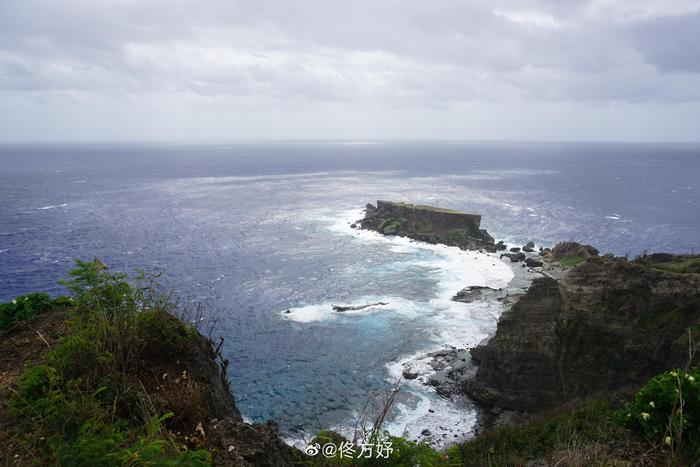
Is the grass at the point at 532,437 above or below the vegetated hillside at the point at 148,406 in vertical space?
below

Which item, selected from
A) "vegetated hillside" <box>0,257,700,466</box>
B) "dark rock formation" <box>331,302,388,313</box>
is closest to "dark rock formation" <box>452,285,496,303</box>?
"dark rock formation" <box>331,302,388,313</box>

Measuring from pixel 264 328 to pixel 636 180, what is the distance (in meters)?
179

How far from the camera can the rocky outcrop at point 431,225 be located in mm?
79375

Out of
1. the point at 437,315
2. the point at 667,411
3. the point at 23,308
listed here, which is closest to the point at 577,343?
the point at 437,315

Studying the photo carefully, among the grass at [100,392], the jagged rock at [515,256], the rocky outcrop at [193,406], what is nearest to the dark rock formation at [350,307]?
the jagged rock at [515,256]

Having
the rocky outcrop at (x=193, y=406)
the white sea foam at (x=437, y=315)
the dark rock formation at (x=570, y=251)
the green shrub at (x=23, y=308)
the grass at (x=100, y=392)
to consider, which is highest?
the grass at (x=100, y=392)

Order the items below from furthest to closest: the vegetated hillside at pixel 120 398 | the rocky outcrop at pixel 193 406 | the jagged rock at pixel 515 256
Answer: the jagged rock at pixel 515 256, the rocky outcrop at pixel 193 406, the vegetated hillside at pixel 120 398

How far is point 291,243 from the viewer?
77875 millimetres

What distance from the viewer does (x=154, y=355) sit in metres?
11.2

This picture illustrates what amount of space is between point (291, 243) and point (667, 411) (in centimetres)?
6946

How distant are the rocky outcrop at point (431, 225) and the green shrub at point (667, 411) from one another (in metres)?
66.3

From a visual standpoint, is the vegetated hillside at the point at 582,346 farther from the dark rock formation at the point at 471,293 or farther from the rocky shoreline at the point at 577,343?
the dark rock formation at the point at 471,293

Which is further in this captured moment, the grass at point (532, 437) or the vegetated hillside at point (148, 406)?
the grass at point (532, 437)

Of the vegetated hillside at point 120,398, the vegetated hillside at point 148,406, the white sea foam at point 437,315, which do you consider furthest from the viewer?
the white sea foam at point 437,315
